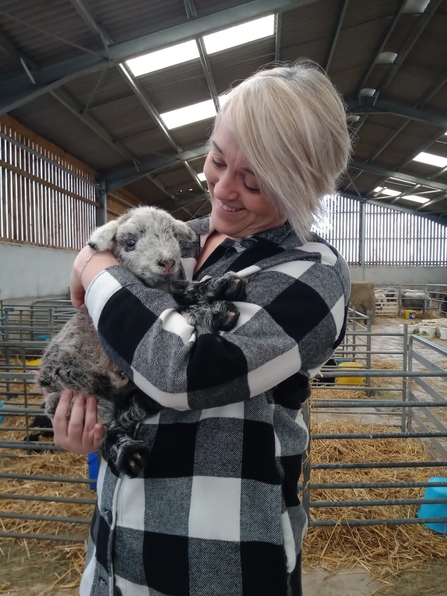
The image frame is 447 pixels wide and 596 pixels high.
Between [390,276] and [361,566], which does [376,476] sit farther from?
[390,276]

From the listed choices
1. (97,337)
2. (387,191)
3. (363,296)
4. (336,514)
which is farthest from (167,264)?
(387,191)

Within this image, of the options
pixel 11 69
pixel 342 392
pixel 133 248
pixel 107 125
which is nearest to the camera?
pixel 133 248

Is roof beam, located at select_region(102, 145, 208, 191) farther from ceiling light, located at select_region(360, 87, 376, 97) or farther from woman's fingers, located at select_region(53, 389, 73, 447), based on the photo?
woman's fingers, located at select_region(53, 389, 73, 447)

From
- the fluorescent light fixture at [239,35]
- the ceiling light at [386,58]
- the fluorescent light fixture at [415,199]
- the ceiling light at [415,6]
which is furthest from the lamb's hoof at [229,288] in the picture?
the fluorescent light fixture at [415,199]

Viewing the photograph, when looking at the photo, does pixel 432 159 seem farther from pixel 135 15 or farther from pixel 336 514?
pixel 336 514

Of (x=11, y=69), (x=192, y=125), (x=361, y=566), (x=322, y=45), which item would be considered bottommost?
(x=361, y=566)

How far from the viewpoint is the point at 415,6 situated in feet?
25.4

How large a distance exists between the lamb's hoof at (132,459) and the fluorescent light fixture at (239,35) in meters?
7.73

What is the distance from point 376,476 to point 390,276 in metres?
18.4

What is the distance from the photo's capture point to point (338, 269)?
113cm

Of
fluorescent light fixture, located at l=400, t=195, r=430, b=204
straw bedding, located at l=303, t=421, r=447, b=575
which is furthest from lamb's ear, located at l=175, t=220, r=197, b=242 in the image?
fluorescent light fixture, located at l=400, t=195, r=430, b=204

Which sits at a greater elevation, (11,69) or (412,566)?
(11,69)

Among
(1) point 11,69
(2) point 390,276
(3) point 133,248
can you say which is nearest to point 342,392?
(3) point 133,248

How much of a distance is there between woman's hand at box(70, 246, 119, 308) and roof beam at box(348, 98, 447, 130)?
1168 cm
